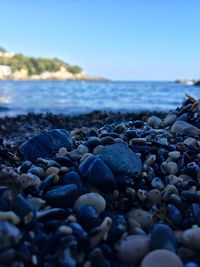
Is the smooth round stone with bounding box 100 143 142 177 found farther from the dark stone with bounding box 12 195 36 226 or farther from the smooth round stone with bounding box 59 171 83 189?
the dark stone with bounding box 12 195 36 226

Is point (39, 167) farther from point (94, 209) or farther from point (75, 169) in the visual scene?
point (94, 209)

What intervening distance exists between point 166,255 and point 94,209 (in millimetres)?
482

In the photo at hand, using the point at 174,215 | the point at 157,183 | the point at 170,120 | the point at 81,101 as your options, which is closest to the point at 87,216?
the point at 174,215

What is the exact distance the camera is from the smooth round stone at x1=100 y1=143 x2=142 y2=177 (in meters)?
2.64

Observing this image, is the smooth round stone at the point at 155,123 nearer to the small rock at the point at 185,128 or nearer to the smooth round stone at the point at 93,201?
the small rock at the point at 185,128

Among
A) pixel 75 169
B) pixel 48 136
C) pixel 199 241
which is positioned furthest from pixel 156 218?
pixel 48 136

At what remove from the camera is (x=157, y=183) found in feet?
8.82

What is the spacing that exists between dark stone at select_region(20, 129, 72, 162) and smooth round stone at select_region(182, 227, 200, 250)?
5.13 feet

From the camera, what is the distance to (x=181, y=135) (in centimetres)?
375

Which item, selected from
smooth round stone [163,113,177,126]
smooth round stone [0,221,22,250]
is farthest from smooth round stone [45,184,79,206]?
smooth round stone [163,113,177,126]

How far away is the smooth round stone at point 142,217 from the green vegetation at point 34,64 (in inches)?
5032

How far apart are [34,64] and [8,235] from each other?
478ft

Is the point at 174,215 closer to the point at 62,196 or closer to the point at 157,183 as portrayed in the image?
the point at 157,183

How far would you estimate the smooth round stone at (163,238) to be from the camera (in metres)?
1.97
